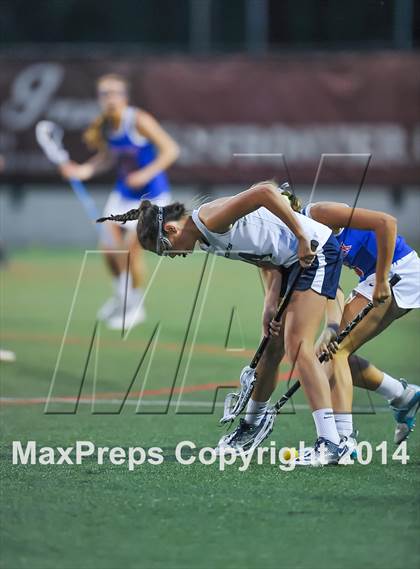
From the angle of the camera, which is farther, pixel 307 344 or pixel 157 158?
pixel 157 158

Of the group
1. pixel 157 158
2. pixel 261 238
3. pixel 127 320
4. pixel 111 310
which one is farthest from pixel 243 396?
pixel 157 158

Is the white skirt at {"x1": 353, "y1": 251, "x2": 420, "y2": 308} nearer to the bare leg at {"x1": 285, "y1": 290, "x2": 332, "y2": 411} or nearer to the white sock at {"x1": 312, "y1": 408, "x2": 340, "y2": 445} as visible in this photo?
the bare leg at {"x1": 285, "y1": 290, "x2": 332, "y2": 411}

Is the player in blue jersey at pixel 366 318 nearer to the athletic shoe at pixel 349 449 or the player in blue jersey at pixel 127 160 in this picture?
the athletic shoe at pixel 349 449

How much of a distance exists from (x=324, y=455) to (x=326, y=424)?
15 centimetres

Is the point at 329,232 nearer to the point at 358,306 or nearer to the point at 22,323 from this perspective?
the point at 358,306

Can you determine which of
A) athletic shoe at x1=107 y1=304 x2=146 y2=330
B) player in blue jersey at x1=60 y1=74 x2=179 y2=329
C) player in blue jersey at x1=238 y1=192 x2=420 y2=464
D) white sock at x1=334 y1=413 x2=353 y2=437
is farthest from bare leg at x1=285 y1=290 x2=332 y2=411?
player in blue jersey at x1=60 y1=74 x2=179 y2=329

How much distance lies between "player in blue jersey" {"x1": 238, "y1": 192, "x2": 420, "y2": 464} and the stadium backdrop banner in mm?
12812

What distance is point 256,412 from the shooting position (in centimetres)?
658

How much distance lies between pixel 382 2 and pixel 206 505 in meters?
15.7

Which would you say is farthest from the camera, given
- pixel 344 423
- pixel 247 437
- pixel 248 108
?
pixel 248 108

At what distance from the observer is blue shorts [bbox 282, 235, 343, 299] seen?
6188 mm

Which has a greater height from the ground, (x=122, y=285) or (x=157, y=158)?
(x=157, y=158)

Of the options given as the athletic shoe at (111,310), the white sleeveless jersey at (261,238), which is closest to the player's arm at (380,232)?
the white sleeveless jersey at (261,238)
